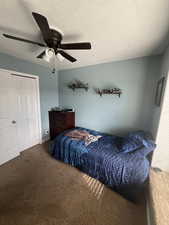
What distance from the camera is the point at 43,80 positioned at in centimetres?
293

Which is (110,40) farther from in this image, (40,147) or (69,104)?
(40,147)

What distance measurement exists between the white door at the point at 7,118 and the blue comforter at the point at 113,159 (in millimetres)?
1144

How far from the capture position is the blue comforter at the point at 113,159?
149 centimetres

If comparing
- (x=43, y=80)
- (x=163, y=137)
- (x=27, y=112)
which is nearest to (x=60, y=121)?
(x=27, y=112)

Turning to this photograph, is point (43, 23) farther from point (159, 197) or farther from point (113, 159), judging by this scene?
point (159, 197)

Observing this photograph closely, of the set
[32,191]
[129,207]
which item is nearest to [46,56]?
[32,191]

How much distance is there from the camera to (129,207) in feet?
4.58

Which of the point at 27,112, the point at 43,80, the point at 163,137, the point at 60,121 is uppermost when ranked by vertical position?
the point at 43,80

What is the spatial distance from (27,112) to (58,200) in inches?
82.5

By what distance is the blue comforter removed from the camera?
1490mm

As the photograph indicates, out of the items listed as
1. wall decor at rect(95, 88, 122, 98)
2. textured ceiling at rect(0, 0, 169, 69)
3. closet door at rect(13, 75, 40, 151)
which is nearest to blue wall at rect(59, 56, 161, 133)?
wall decor at rect(95, 88, 122, 98)

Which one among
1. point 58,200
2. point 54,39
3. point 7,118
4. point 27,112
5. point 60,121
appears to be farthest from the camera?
point 60,121

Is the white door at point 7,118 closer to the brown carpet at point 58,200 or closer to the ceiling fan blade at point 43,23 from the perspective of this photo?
the brown carpet at point 58,200

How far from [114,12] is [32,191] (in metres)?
2.65
